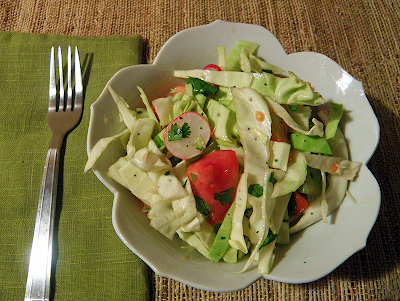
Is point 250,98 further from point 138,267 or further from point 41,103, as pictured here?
point 41,103

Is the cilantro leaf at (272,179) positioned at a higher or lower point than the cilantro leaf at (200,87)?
lower

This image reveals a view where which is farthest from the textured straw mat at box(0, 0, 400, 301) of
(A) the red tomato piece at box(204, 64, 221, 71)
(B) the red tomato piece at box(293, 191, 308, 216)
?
(B) the red tomato piece at box(293, 191, 308, 216)

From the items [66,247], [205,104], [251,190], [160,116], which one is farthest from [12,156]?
[251,190]

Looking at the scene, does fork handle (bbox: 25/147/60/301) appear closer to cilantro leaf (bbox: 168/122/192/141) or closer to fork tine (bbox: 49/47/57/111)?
fork tine (bbox: 49/47/57/111)

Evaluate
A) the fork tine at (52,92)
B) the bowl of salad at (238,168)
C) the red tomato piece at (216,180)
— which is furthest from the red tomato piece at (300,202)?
the fork tine at (52,92)

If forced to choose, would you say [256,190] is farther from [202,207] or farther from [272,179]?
[202,207]

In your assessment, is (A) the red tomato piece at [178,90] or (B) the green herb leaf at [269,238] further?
(A) the red tomato piece at [178,90]

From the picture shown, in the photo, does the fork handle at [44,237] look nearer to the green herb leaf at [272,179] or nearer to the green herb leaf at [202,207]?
the green herb leaf at [202,207]
